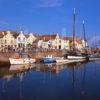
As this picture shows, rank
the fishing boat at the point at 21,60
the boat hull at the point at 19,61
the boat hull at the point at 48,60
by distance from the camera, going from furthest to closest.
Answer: the boat hull at the point at 48,60
the fishing boat at the point at 21,60
the boat hull at the point at 19,61

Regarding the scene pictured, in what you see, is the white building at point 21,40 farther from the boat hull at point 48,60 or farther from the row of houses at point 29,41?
the boat hull at point 48,60

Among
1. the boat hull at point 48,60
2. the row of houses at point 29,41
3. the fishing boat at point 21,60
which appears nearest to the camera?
the fishing boat at point 21,60

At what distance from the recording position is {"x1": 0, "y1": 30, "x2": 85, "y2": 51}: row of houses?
12171 centimetres

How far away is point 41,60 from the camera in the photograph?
3511 inches

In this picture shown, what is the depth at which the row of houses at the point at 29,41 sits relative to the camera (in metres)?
122

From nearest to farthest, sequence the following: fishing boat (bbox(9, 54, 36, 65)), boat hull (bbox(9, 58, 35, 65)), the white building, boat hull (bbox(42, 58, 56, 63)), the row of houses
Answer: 1. boat hull (bbox(9, 58, 35, 65))
2. fishing boat (bbox(9, 54, 36, 65))
3. boat hull (bbox(42, 58, 56, 63))
4. the row of houses
5. the white building

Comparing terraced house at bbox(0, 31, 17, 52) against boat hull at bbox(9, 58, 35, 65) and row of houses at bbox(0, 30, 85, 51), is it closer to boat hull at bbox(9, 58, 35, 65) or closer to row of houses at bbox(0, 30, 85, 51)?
row of houses at bbox(0, 30, 85, 51)

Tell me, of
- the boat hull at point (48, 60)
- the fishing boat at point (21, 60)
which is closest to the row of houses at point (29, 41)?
the boat hull at point (48, 60)

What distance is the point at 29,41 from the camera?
13538 cm

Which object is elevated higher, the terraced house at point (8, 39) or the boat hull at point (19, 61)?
the terraced house at point (8, 39)

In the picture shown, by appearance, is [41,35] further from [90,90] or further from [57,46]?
[90,90]

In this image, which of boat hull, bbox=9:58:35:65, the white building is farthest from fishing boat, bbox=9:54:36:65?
the white building

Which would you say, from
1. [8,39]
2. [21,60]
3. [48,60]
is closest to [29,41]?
[8,39]

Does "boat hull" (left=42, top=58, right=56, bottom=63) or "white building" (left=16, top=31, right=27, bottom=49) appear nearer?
"boat hull" (left=42, top=58, right=56, bottom=63)
